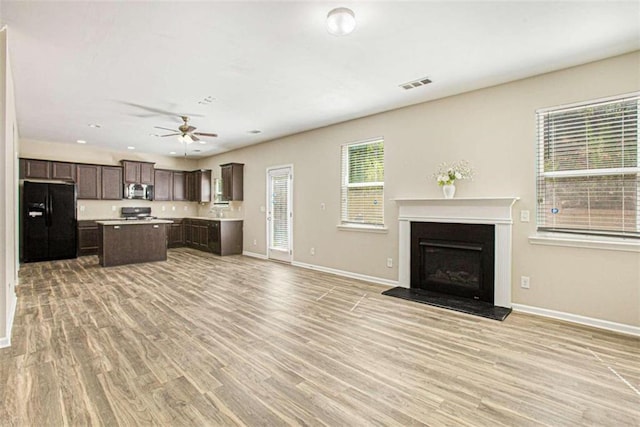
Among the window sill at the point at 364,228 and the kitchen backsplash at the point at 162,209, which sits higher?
the kitchen backsplash at the point at 162,209

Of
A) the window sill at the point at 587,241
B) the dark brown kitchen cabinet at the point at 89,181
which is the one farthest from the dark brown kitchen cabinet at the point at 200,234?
the window sill at the point at 587,241

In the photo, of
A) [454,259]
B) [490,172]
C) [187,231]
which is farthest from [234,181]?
[490,172]

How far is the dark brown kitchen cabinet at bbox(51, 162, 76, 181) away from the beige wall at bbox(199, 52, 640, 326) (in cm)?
564

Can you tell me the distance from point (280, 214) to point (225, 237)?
175 cm

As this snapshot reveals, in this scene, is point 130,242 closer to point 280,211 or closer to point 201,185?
point 201,185

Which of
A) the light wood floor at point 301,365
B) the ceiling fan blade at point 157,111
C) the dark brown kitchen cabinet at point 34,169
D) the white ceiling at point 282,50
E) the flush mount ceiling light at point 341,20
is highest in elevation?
the ceiling fan blade at point 157,111

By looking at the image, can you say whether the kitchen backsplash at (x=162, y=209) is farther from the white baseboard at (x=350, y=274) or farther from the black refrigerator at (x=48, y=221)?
the white baseboard at (x=350, y=274)

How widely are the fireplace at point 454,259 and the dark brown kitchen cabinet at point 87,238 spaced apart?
7537mm

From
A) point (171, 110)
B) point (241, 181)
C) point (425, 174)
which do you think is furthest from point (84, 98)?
point (425, 174)

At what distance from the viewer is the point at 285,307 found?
151 inches

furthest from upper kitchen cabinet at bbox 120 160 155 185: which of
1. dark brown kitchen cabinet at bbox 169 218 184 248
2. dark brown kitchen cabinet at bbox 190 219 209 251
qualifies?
dark brown kitchen cabinet at bbox 190 219 209 251

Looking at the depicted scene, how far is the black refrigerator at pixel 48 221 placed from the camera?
21.4 feet

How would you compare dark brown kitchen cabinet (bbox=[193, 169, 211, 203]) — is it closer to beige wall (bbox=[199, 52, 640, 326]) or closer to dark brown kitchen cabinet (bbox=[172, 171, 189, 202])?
dark brown kitchen cabinet (bbox=[172, 171, 189, 202])

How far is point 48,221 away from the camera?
22.2ft
